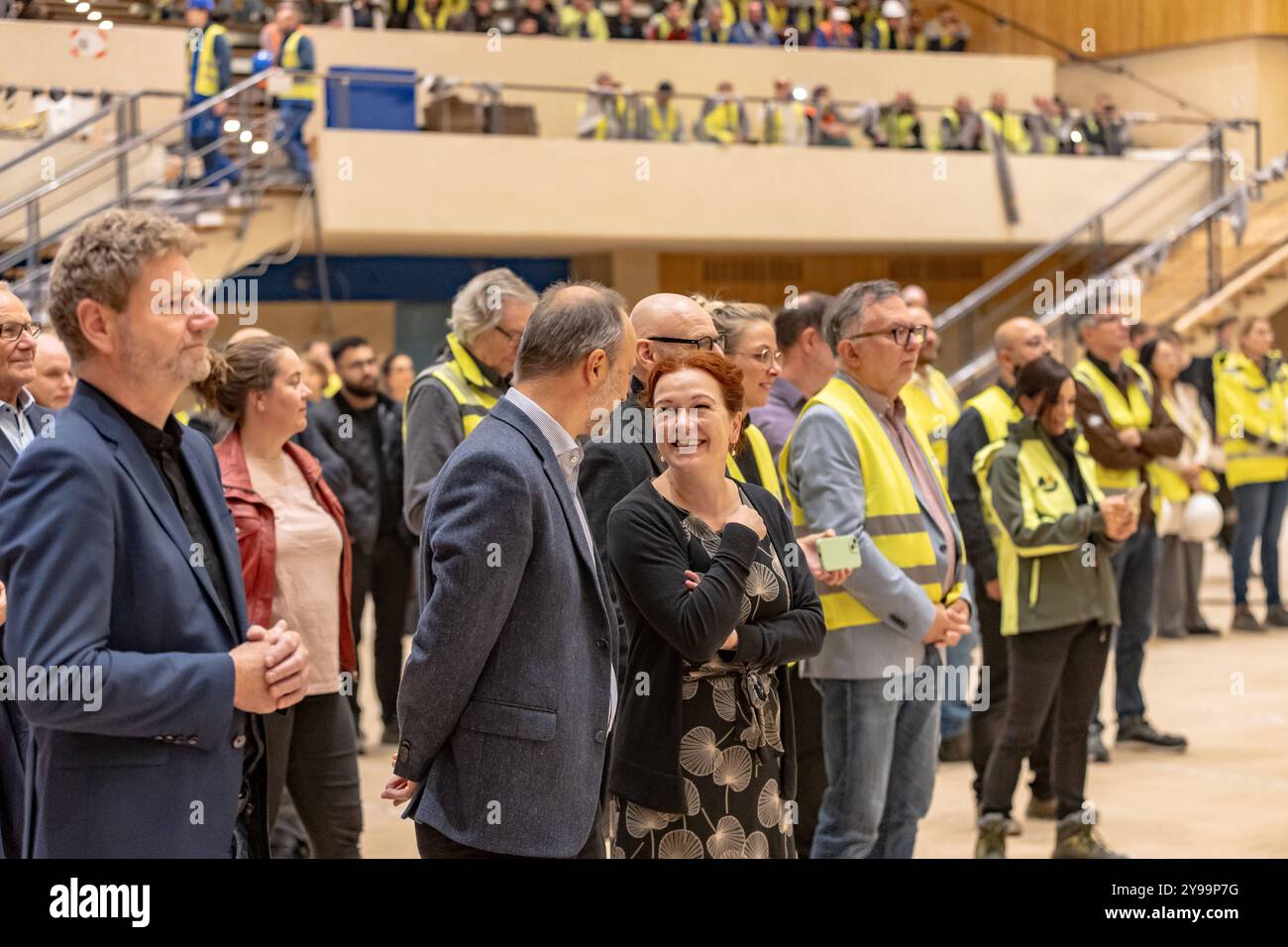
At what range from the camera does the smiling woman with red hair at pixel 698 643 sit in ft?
9.62

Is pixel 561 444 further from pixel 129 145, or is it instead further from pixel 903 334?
pixel 129 145

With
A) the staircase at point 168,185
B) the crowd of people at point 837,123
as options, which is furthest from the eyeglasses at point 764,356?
the crowd of people at point 837,123

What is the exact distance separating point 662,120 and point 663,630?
12180mm

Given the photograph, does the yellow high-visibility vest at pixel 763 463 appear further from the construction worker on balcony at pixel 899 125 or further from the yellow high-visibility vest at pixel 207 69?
the construction worker on balcony at pixel 899 125

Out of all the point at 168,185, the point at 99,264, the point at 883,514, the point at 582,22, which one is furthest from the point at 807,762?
the point at 582,22

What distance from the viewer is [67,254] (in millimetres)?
2316

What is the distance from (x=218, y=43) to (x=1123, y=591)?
8928mm

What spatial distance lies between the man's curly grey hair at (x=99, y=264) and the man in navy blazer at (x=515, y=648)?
577mm

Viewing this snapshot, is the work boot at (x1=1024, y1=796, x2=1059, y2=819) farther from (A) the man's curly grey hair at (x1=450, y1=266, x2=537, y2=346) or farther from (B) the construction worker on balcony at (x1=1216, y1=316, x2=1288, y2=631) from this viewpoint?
(B) the construction worker on balcony at (x1=1216, y1=316, x2=1288, y2=631)

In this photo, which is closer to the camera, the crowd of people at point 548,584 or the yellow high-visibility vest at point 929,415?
the crowd of people at point 548,584
